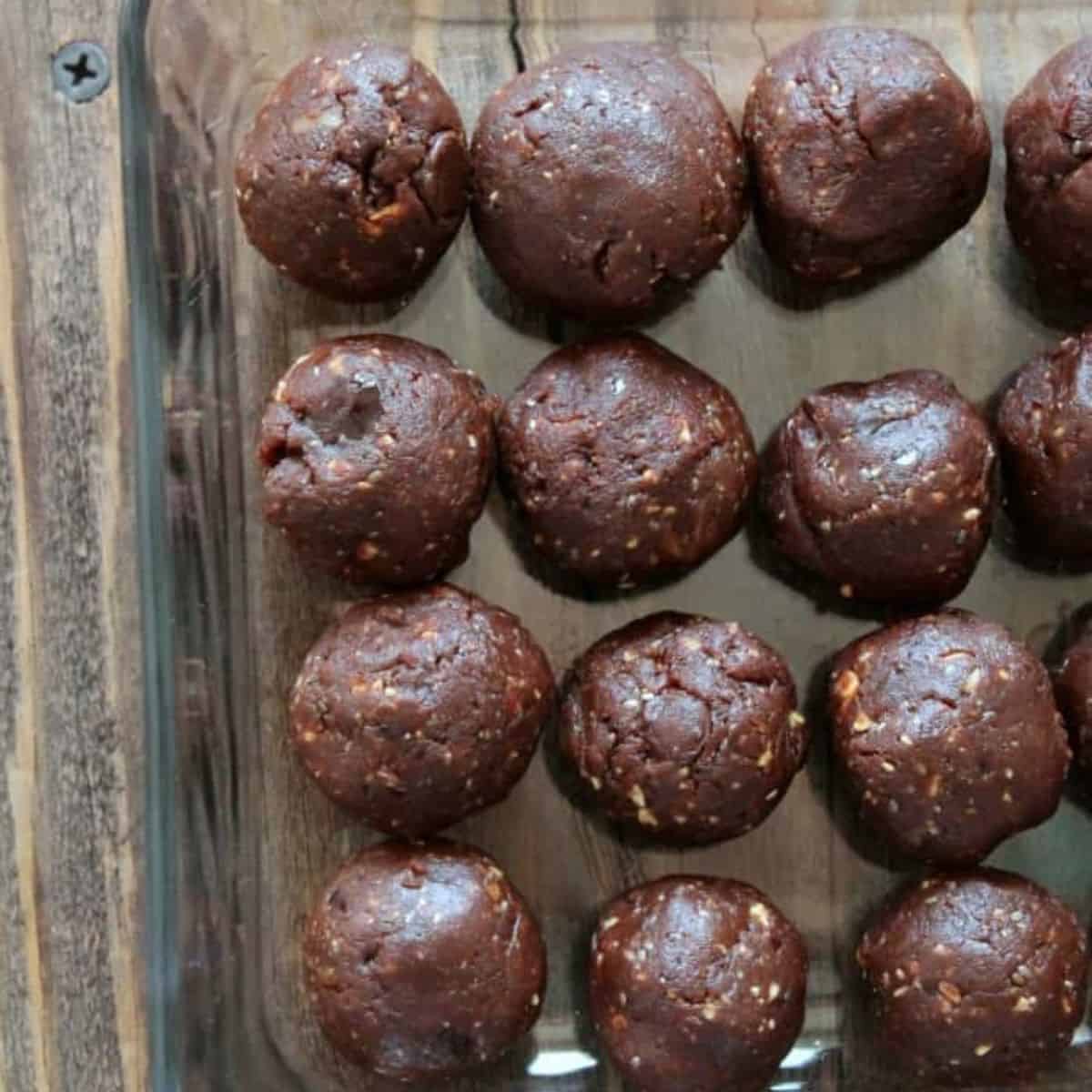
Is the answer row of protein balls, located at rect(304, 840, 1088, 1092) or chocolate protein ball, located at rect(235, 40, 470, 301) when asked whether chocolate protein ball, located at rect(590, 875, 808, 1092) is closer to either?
row of protein balls, located at rect(304, 840, 1088, 1092)

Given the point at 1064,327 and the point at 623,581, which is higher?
the point at 1064,327

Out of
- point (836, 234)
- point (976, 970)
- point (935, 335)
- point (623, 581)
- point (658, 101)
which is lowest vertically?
point (976, 970)

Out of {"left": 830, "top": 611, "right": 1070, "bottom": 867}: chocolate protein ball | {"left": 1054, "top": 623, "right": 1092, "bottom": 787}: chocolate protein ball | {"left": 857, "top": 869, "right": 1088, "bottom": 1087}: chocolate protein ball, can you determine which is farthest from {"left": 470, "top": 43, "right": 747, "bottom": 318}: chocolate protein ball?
{"left": 857, "top": 869, "right": 1088, "bottom": 1087}: chocolate protein ball

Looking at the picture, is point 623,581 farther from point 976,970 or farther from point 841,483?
point 976,970

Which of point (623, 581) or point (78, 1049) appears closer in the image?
point (623, 581)

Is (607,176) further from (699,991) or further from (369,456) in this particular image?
(699,991)

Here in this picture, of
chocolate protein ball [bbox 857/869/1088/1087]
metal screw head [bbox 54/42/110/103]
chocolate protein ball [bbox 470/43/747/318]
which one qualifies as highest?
metal screw head [bbox 54/42/110/103]

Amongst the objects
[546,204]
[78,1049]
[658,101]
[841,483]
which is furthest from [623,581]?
[78,1049]
